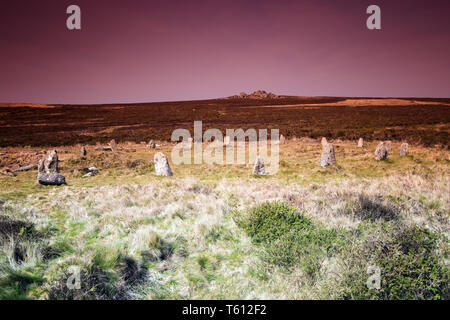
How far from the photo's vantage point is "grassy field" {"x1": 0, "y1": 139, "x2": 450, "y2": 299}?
338 cm

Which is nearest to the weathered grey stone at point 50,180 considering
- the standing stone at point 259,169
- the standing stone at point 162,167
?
the standing stone at point 162,167

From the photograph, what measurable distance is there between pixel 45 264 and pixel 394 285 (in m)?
5.42

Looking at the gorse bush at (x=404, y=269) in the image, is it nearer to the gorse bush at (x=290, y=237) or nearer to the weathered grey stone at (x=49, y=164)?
the gorse bush at (x=290, y=237)

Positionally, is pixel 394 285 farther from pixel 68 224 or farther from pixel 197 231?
pixel 68 224

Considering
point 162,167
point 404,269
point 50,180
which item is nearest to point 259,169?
point 162,167

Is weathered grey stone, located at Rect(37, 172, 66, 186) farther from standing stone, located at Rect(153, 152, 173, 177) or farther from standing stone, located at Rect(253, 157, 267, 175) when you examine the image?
standing stone, located at Rect(253, 157, 267, 175)

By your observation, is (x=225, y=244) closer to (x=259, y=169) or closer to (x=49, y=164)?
(x=259, y=169)

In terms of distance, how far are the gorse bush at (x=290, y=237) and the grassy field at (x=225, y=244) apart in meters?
0.02

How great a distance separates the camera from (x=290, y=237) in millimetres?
4574

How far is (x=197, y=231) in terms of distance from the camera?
16.9 feet

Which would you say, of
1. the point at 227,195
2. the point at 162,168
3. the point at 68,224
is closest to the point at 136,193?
the point at 68,224

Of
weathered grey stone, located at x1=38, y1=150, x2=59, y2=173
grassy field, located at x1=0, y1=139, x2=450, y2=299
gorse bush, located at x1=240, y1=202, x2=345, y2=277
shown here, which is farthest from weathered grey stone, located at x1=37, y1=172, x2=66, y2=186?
gorse bush, located at x1=240, y1=202, x2=345, y2=277

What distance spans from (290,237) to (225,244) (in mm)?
1342

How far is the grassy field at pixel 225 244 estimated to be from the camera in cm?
338
